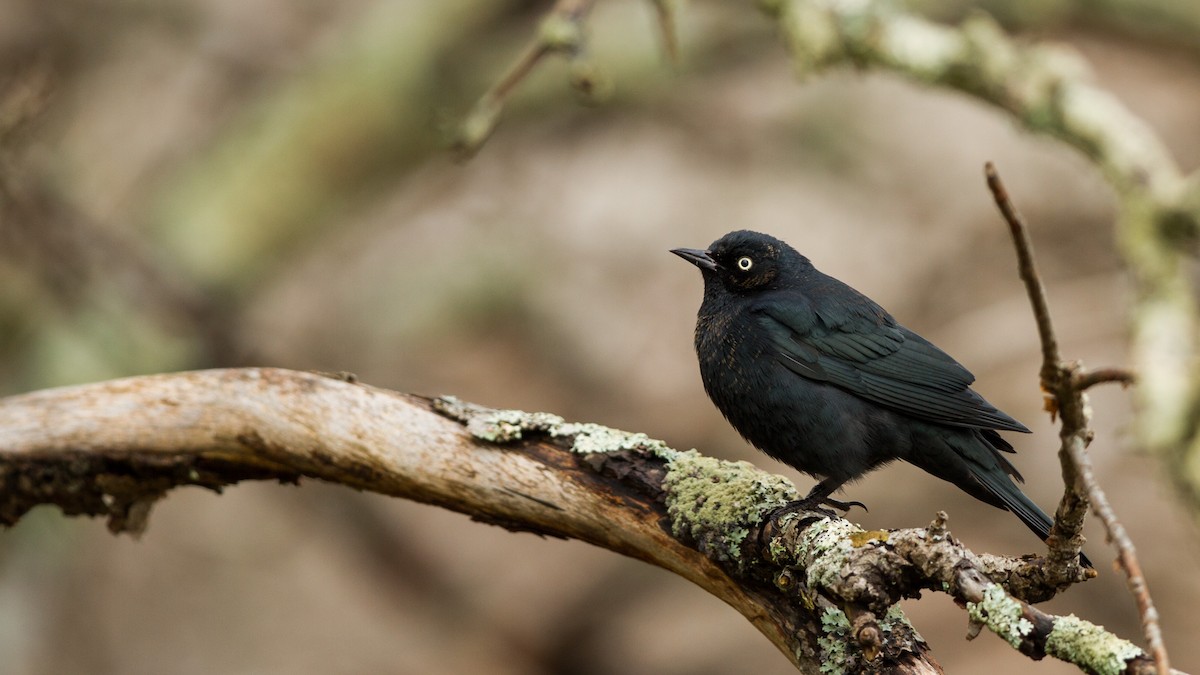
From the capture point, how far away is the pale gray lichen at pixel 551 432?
12.6 feet

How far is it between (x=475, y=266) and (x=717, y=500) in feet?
18.8

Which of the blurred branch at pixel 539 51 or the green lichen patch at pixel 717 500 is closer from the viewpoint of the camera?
the green lichen patch at pixel 717 500

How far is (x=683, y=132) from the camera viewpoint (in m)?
10.6

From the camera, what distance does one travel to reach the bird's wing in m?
4.27

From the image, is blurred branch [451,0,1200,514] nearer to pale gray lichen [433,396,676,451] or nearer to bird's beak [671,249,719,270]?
bird's beak [671,249,719,270]

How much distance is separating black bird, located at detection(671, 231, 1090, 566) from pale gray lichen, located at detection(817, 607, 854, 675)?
85 centimetres

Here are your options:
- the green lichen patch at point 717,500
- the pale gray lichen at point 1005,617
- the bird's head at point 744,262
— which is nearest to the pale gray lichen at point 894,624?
the pale gray lichen at point 1005,617

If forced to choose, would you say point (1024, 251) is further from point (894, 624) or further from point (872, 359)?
point (872, 359)

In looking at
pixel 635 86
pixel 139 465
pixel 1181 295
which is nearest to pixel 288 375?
pixel 139 465

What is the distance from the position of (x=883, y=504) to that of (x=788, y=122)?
11.3 ft

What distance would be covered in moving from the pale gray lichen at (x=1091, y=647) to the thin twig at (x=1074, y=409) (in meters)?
0.19

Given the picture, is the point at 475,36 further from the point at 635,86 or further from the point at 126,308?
the point at 126,308

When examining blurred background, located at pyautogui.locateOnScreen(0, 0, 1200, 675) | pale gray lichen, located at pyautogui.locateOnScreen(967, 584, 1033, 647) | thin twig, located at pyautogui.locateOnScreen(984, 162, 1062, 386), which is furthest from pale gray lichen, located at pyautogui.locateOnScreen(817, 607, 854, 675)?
blurred background, located at pyautogui.locateOnScreen(0, 0, 1200, 675)

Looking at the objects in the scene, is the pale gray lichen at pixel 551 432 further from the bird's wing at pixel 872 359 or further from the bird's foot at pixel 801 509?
the bird's wing at pixel 872 359
